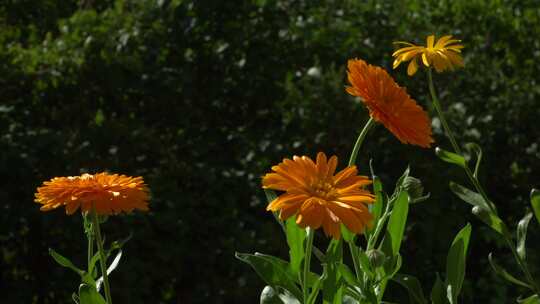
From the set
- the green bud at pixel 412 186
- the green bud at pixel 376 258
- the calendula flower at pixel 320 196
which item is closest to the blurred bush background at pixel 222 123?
the green bud at pixel 412 186

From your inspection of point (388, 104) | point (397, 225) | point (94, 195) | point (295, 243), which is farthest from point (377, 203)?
point (94, 195)

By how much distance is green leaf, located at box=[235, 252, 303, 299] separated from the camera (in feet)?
5.65

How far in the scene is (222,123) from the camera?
4109 mm

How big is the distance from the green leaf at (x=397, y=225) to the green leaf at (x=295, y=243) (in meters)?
0.14

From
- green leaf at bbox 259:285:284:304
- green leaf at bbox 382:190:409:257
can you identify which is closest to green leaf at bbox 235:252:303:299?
green leaf at bbox 259:285:284:304

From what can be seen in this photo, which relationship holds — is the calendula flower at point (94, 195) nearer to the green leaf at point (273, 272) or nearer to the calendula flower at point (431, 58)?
the green leaf at point (273, 272)

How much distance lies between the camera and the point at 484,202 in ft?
6.03

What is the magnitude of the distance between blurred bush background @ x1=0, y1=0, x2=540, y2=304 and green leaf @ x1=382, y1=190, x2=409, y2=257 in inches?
72.0

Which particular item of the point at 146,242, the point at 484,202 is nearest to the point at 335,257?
the point at 484,202

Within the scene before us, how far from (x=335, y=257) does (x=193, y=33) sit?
8.33 feet

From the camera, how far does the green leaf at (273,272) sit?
5.65 ft

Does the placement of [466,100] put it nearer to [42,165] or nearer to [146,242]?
[146,242]

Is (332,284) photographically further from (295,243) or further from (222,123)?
(222,123)

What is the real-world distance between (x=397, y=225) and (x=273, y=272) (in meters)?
0.23
